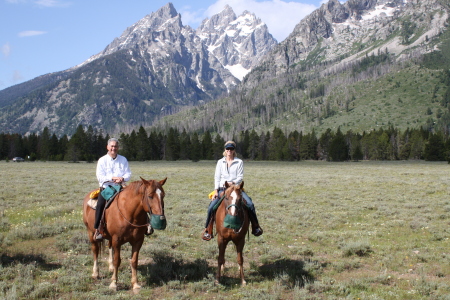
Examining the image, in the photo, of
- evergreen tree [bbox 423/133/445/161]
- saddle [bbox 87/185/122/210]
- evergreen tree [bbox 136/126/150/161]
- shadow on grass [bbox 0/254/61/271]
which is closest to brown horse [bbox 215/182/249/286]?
saddle [bbox 87/185/122/210]

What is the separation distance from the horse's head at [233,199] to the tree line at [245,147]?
98.8 meters

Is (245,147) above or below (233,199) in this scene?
above

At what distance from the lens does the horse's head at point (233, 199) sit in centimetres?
801

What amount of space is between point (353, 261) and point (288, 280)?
3013 mm

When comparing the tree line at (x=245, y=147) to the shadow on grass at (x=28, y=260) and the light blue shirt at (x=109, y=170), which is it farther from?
the light blue shirt at (x=109, y=170)

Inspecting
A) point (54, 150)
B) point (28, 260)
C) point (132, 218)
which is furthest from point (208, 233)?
point (54, 150)

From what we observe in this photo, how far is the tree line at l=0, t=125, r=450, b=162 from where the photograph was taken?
102m

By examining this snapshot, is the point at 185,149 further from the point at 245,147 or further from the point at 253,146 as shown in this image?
the point at 253,146

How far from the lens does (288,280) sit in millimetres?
8852

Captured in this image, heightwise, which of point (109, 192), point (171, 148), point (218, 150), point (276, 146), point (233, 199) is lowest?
point (233, 199)

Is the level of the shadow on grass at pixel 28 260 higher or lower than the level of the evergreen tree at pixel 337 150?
lower

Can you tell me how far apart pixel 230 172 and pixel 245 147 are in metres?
120

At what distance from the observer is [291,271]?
962 cm

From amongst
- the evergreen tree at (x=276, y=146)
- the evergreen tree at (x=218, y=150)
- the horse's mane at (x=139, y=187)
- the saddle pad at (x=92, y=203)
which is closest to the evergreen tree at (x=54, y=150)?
the evergreen tree at (x=218, y=150)
